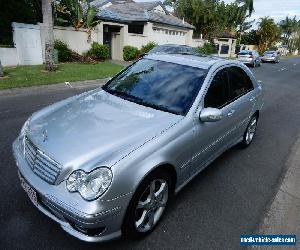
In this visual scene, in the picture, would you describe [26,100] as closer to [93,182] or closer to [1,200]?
[1,200]

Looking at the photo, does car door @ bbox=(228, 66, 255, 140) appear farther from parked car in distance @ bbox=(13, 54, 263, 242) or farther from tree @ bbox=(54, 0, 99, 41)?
tree @ bbox=(54, 0, 99, 41)

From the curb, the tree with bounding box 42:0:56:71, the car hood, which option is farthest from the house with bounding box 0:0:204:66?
the car hood

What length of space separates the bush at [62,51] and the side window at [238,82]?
15.1 m

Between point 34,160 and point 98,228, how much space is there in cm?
97

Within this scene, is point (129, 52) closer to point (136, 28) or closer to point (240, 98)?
point (136, 28)

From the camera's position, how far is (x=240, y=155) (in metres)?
5.88

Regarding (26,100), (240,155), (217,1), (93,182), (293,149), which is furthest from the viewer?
(217,1)

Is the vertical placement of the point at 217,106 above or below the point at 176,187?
above

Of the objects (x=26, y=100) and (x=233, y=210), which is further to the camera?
(x=26, y=100)

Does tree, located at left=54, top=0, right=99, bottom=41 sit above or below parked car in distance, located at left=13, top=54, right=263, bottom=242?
above

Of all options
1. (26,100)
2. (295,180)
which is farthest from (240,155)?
(26,100)

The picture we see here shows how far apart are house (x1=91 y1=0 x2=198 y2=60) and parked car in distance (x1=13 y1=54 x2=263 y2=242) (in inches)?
749

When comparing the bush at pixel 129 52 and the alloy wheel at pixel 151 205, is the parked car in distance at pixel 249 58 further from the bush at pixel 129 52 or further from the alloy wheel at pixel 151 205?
the alloy wheel at pixel 151 205

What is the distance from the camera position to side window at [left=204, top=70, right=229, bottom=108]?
13.3 feet
